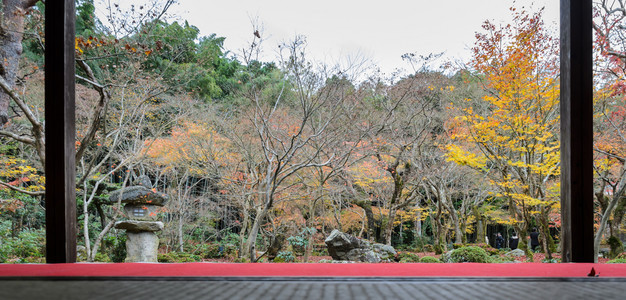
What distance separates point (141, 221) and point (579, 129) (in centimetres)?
606

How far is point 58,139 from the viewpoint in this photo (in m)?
1.71

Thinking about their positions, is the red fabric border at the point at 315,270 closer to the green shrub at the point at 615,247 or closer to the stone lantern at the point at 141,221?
the stone lantern at the point at 141,221

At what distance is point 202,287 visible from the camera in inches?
42.0

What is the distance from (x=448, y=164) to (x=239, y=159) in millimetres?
4889

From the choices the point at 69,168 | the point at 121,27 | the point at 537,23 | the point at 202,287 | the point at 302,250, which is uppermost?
the point at 537,23

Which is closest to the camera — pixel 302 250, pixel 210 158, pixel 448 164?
pixel 210 158

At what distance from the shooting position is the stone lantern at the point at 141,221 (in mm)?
5961

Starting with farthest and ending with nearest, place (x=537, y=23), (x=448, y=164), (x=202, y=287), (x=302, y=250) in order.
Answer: (x=302, y=250) < (x=448, y=164) < (x=537, y=23) < (x=202, y=287)

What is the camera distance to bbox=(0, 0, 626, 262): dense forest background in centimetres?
571

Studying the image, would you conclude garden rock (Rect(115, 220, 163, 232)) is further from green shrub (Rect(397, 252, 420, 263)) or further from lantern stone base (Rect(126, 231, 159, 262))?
green shrub (Rect(397, 252, 420, 263))

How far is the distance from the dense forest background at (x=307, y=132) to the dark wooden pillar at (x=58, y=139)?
2348 mm

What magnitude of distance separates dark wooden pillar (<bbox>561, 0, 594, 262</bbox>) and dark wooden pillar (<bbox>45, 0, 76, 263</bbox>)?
2.29m

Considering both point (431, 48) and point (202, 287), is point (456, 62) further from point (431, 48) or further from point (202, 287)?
point (202, 287)

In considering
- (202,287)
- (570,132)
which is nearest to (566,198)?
(570,132)
